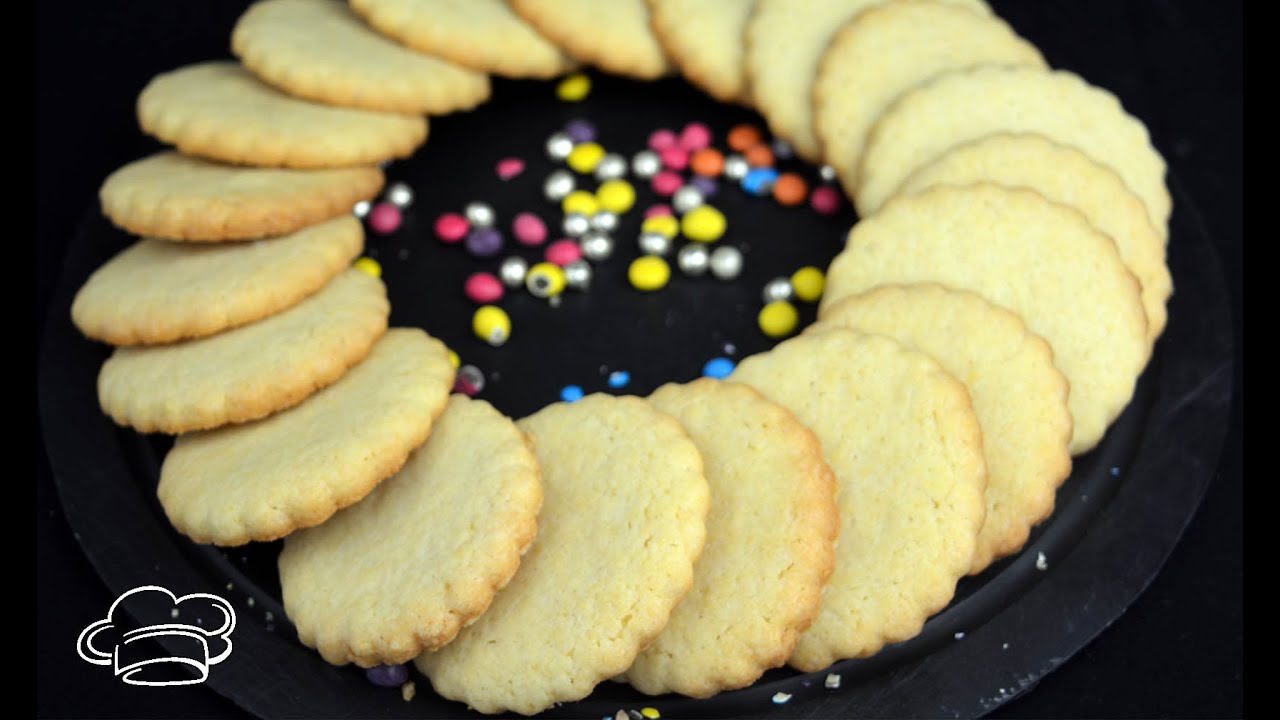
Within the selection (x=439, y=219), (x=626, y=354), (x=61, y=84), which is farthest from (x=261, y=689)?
(x=61, y=84)

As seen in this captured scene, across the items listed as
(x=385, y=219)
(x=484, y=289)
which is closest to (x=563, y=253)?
(x=484, y=289)

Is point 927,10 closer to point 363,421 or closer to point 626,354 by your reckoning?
point 626,354

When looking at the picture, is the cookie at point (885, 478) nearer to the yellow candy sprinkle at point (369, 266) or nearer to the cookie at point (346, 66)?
the yellow candy sprinkle at point (369, 266)

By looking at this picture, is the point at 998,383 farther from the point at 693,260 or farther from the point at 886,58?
the point at 886,58

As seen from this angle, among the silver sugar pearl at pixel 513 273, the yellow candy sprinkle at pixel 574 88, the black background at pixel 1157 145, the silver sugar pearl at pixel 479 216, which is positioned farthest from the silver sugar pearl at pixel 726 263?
the black background at pixel 1157 145

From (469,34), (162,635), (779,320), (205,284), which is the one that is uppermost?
(469,34)
